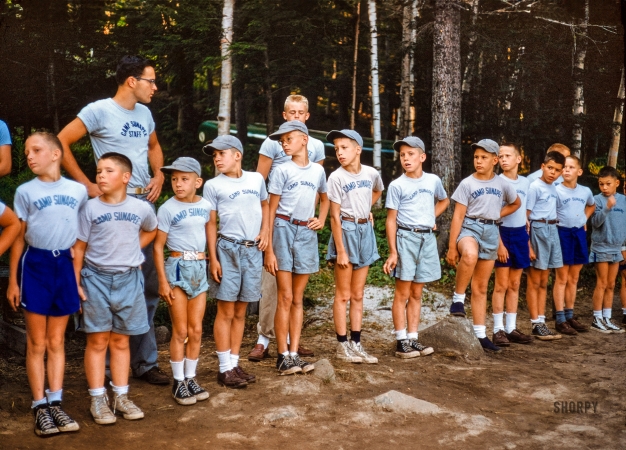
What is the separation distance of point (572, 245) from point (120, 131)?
5.88 meters

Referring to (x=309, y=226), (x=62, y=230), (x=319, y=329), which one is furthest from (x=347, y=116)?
(x=62, y=230)

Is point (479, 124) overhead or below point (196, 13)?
below

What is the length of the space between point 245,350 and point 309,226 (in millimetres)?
1691

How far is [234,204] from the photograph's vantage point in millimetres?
5367

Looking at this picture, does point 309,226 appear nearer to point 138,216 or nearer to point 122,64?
point 138,216

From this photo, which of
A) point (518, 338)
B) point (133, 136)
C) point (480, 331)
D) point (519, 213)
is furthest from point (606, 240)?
point (133, 136)

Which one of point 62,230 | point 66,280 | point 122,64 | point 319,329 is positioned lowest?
point 319,329

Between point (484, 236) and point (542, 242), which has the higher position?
point (484, 236)

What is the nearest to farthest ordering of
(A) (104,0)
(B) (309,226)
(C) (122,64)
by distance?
(C) (122,64), (B) (309,226), (A) (104,0)

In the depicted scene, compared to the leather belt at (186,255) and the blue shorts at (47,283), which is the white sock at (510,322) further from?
the blue shorts at (47,283)

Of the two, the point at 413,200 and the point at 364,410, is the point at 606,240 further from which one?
the point at 364,410

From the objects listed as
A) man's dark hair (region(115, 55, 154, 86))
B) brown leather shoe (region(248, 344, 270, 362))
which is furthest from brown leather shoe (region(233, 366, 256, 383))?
man's dark hair (region(115, 55, 154, 86))

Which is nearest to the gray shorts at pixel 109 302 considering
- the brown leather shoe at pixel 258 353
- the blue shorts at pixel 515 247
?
the brown leather shoe at pixel 258 353

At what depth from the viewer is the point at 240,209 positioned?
17.6ft
